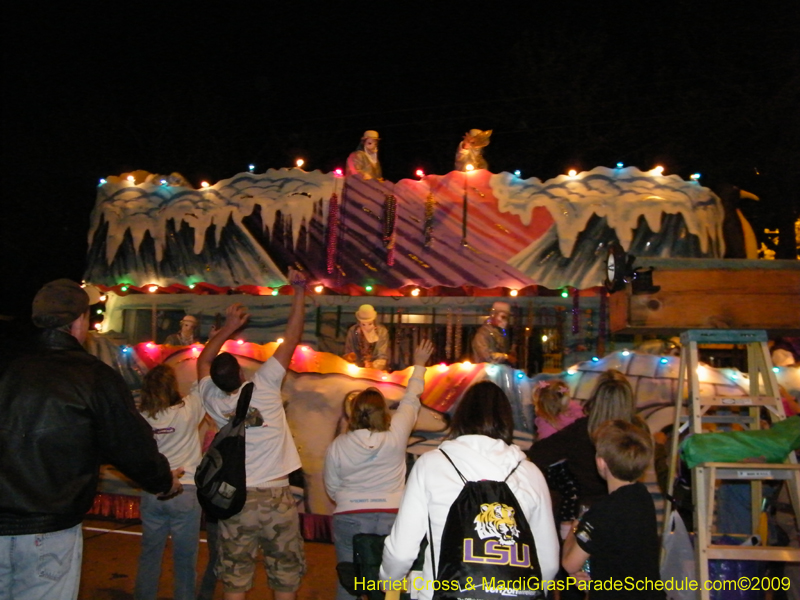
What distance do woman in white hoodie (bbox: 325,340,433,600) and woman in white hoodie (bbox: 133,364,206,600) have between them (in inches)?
45.5

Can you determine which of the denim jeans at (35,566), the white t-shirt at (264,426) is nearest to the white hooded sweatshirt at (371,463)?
the white t-shirt at (264,426)

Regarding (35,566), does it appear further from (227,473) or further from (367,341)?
(367,341)

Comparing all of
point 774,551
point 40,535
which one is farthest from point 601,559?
point 40,535

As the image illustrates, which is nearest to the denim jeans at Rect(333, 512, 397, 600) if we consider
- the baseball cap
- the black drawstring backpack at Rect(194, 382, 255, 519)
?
the black drawstring backpack at Rect(194, 382, 255, 519)

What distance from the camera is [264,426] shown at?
415 centimetres

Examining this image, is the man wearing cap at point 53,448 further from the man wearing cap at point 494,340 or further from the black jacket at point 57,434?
the man wearing cap at point 494,340

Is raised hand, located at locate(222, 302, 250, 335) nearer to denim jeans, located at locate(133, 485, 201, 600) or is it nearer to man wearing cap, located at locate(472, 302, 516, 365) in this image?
denim jeans, located at locate(133, 485, 201, 600)

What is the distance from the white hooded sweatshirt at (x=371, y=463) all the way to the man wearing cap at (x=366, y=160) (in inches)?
166

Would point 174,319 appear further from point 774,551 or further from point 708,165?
point 708,165

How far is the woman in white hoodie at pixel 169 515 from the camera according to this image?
4574 mm

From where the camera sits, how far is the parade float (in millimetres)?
6863

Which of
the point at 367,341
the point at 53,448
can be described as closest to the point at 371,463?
A: the point at 53,448

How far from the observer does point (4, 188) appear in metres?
16.2

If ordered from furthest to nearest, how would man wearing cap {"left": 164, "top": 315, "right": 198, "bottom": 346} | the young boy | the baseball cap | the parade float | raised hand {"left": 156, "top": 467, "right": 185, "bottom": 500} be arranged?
1. man wearing cap {"left": 164, "top": 315, "right": 198, "bottom": 346}
2. the parade float
3. raised hand {"left": 156, "top": 467, "right": 185, "bottom": 500}
4. the young boy
5. the baseball cap
